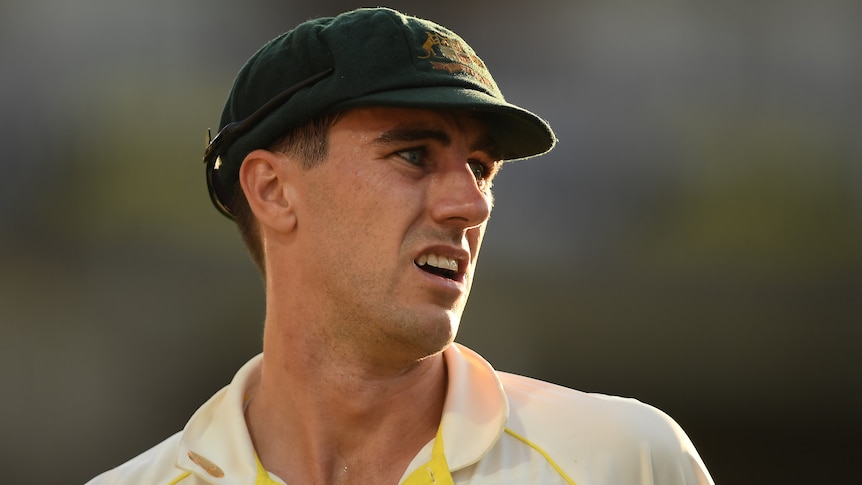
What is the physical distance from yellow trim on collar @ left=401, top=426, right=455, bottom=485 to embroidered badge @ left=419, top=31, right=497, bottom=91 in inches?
26.8

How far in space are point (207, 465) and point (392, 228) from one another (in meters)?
0.55

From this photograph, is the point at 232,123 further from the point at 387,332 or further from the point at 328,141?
the point at 387,332

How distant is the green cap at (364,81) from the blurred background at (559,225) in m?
2.13

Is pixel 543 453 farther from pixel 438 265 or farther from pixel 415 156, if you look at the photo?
pixel 415 156

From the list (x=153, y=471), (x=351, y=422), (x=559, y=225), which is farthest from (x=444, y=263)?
(x=559, y=225)

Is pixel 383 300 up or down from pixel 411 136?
down

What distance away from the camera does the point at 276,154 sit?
207 cm

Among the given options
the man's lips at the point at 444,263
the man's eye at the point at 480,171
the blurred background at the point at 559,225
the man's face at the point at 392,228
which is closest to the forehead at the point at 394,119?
the man's face at the point at 392,228

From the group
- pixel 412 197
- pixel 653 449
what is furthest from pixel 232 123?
pixel 653 449

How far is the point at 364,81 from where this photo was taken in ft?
6.23

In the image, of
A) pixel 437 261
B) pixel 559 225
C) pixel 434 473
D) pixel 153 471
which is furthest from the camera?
pixel 559 225

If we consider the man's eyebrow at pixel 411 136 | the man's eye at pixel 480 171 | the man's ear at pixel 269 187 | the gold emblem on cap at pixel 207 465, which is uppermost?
the man's eyebrow at pixel 411 136

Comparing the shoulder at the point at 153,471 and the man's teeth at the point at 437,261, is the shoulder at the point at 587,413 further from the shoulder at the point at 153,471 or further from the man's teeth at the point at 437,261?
the shoulder at the point at 153,471

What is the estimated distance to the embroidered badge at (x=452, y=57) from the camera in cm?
194
